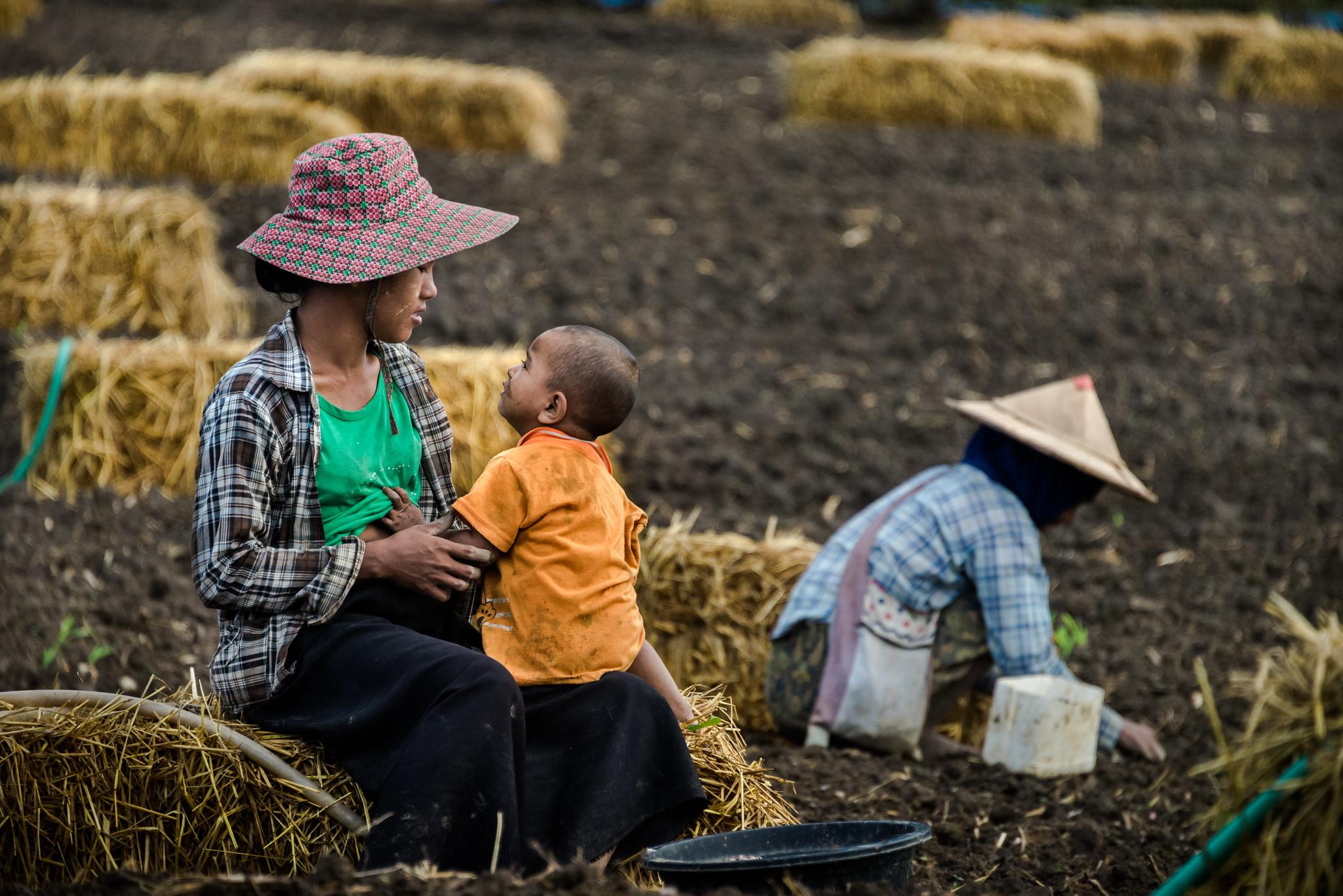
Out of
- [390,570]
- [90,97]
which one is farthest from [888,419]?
[90,97]

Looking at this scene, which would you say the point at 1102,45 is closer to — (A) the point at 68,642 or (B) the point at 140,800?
(A) the point at 68,642

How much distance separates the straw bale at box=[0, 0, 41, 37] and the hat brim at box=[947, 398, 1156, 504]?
10694 mm

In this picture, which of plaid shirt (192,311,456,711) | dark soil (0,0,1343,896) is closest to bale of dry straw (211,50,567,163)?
dark soil (0,0,1343,896)

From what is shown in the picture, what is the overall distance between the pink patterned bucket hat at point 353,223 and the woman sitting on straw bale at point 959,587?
1.93 m

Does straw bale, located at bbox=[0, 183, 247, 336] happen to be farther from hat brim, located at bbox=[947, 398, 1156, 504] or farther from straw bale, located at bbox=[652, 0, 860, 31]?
straw bale, located at bbox=[652, 0, 860, 31]

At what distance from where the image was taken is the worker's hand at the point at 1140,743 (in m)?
4.38

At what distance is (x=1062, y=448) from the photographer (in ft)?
13.5

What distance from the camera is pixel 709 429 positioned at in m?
6.59

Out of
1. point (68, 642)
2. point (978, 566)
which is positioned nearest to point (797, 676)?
point (978, 566)

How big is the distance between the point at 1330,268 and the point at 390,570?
7.84m

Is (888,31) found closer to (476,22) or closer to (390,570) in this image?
(476,22)

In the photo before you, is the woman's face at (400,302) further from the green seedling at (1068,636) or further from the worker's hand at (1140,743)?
the green seedling at (1068,636)

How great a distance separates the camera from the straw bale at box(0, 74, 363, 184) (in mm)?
8445

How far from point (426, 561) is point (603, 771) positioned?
59 cm
